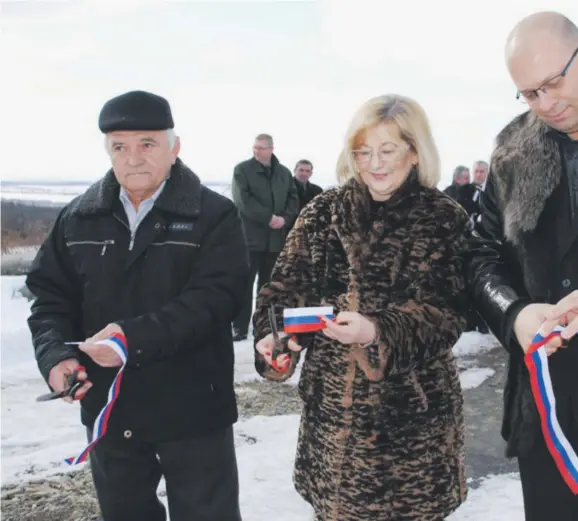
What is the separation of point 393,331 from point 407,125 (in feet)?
2.20

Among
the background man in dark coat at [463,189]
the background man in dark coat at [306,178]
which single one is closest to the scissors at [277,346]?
the background man in dark coat at [306,178]

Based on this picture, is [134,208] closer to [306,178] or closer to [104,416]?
[104,416]

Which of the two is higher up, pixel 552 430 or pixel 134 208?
pixel 134 208

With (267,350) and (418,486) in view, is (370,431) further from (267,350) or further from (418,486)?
(267,350)

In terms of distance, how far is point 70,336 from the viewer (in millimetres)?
2229

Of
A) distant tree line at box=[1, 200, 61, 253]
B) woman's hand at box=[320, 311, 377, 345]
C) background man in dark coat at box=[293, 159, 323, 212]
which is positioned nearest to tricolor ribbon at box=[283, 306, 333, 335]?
woman's hand at box=[320, 311, 377, 345]

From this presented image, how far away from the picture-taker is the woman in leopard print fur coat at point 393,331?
199 centimetres

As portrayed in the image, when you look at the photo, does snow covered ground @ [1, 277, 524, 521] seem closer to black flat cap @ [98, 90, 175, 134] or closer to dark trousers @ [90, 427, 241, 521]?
dark trousers @ [90, 427, 241, 521]

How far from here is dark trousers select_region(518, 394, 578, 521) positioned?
1.83 meters

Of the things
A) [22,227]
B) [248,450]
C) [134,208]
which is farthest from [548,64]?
[22,227]

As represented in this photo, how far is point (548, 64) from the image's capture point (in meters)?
1.71

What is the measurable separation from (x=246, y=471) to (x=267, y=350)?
6.00ft

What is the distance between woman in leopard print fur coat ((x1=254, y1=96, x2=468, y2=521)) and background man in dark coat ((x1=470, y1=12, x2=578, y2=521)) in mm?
164

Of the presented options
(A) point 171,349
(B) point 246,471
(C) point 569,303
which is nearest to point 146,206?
(A) point 171,349
